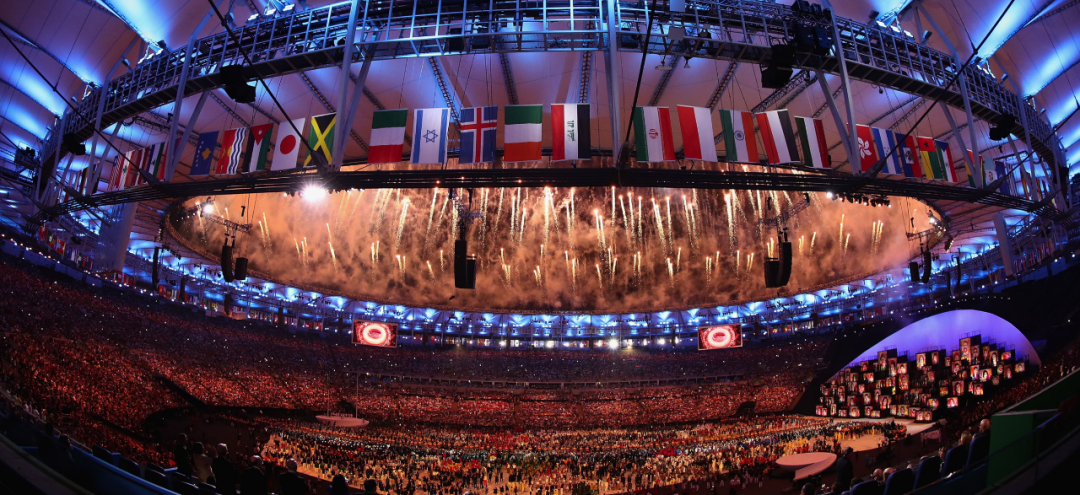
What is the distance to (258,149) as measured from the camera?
1480 centimetres

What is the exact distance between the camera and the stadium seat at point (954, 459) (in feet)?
21.9

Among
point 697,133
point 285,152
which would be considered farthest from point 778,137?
point 285,152

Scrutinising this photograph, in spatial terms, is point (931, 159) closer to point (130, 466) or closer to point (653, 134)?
point (653, 134)

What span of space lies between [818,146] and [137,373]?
35.2 m

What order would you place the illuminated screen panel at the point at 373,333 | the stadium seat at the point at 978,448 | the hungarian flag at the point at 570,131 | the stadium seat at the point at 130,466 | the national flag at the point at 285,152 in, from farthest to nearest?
the illuminated screen panel at the point at 373,333 < the national flag at the point at 285,152 < the hungarian flag at the point at 570,131 < the stadium seat at the point at 130,466 < the stadium seat at the point at 978,448

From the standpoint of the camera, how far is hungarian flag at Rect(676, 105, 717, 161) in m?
13.8

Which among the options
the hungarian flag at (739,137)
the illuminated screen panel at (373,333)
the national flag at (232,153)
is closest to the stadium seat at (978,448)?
the hungarian flag at (739,137)

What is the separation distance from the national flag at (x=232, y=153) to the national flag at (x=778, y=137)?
14457 mm

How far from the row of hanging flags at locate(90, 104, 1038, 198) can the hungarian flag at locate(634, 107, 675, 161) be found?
25 millimetres

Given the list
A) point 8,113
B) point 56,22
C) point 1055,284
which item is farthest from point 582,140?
point 1055,284

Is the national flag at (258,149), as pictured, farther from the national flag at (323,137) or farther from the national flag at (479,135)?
the national flag at (479,135)

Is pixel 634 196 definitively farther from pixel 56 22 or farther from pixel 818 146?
pixel 56 22

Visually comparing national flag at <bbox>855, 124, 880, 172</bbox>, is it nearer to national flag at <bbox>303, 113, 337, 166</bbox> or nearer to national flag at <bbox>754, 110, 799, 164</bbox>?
national flag at <bbox>754, 110, 799, 164</bbox>

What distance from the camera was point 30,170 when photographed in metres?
22.2
